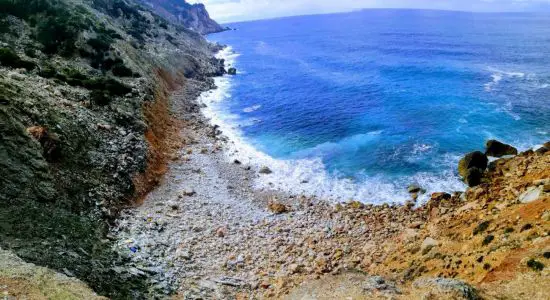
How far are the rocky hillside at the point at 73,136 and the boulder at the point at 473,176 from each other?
33276 millimetres

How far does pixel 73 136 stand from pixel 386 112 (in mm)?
50732

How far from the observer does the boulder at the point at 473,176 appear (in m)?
39.4

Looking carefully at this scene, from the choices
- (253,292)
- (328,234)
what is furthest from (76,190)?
(328,234)

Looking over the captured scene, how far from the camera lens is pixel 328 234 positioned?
33375 mm

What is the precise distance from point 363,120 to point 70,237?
49828 mm

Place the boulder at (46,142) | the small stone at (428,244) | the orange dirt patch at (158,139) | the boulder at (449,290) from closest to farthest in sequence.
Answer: the boulder at (449,290) < the small stone at (428,244) < the boulder at (46,142) < the orange dirt patch at (158,139)

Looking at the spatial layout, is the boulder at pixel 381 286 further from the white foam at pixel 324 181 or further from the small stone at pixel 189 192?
the small stone at pixel 189 192

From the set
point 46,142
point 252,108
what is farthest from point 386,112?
point 46,142

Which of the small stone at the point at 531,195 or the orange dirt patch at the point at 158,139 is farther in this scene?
the orange dirt patch at the point at 158,139

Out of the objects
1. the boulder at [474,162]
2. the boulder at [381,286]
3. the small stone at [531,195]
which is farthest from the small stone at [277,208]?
the boulder at [474,162]

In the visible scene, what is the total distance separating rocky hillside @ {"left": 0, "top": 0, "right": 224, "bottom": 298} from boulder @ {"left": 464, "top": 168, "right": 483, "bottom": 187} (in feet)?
109

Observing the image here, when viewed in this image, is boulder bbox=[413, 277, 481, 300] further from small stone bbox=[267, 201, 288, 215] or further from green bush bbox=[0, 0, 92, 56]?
green bush bbox=[0, 0, 92, 56]

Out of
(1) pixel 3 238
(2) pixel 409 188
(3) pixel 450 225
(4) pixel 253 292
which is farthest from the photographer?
(2) pixel 409 188

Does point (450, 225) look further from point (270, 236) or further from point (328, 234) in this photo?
point (270, 236)
